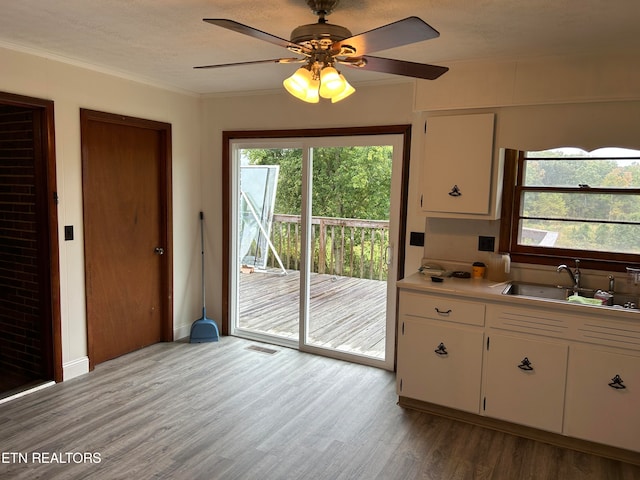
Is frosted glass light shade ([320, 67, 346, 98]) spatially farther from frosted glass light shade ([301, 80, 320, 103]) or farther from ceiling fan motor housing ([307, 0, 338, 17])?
ceiling fan motor housing ([307, 0, 338, 17])

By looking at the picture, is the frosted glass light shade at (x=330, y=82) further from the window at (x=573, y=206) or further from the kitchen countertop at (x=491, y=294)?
the window at (x=573, y=206)

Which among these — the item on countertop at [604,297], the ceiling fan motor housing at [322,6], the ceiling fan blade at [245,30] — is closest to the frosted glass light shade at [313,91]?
the ceiling fan blade at [245,30]

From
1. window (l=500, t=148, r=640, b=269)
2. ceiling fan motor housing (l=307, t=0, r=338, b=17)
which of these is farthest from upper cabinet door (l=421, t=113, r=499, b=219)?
ceiling fan motor housing (l=307, t=0, r=338, b=17)

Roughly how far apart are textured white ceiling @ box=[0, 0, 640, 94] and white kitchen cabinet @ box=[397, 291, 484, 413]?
5.13 feet

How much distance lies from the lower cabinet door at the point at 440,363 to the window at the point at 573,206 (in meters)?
0.78

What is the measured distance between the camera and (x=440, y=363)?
3.12m

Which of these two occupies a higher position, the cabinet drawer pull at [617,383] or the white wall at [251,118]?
the white wall at [251,118]

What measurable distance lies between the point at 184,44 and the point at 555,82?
2.30m

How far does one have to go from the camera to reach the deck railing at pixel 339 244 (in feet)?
13.2

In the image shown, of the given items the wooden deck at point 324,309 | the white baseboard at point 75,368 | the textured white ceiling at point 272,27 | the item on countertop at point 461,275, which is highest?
the textured white ceiling at point 272,27

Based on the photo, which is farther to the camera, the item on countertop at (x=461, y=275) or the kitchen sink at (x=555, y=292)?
the item on countertop at (x=461, y=275)

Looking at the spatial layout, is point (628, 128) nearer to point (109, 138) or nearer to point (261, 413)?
point (261, 413)

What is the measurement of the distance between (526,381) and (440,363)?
20.5 inches

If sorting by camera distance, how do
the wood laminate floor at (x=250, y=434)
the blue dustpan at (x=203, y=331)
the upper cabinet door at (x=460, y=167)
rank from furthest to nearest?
the blue dustpan at (x=203, y=331) → the upper cabinet door at (x=460, y=167) → the wood laminate floor at (x=250, y=434)
